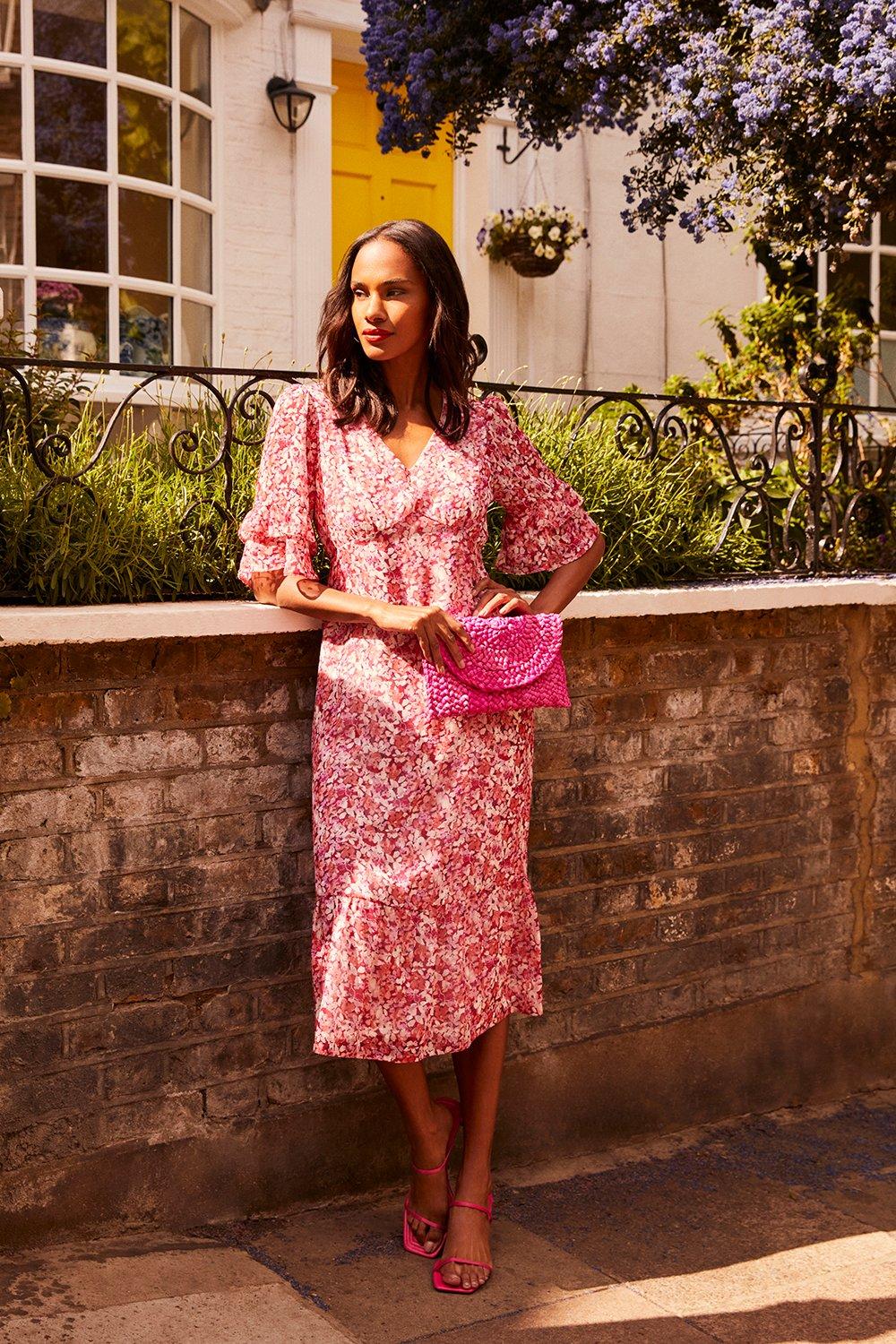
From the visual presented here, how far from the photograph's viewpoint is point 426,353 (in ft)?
11.2

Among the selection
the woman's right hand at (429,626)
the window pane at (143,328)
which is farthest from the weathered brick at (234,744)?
the window pane at (143,328)

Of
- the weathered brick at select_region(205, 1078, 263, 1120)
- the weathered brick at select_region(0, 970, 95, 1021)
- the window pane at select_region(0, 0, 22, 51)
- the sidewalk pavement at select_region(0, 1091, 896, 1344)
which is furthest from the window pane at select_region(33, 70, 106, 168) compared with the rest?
the sidewalk pavement at select_region(0, 1091, 896, 1344)

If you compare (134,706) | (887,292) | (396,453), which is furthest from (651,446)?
(887,292)

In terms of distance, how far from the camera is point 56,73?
19.7 feet

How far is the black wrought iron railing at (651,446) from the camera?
11.8ft

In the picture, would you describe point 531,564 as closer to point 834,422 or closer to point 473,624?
point 473,624

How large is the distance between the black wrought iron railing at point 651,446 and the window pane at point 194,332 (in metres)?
0.34

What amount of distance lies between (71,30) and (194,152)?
0.69m

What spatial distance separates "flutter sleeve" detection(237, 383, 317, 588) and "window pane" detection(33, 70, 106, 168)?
3297 millimetres

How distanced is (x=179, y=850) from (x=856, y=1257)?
1970 mm

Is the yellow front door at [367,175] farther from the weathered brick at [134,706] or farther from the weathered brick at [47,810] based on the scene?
the weathered brick at [47,810]

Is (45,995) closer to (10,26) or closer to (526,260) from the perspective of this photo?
(10,26)

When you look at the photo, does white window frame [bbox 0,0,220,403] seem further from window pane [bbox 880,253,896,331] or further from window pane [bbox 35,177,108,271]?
window pane [bbox 880,253,896,331]

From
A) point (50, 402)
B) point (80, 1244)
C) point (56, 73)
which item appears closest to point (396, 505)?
point (50, 402)
